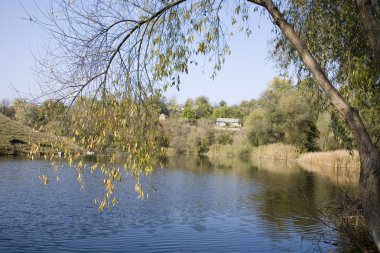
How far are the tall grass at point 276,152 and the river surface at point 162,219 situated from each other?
21844 millimetres

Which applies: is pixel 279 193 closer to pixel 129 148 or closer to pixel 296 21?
pixel 296 21

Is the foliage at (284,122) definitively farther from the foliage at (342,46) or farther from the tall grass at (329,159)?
the foliage at (342,46)

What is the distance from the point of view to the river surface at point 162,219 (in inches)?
402

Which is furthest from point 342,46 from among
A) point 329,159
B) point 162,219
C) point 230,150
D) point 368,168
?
point 230,150

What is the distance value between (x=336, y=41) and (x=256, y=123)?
38.0m

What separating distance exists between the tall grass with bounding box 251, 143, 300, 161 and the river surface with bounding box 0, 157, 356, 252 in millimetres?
21844

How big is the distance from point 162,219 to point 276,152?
32.4 meters

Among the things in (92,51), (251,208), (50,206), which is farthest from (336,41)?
(50,206)

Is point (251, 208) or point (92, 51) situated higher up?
point (92, 51)

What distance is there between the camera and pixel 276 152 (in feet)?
144

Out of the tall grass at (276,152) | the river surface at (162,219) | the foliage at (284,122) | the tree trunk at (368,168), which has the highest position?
the foliage at (284,122)

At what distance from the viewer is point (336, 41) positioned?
8.16 m

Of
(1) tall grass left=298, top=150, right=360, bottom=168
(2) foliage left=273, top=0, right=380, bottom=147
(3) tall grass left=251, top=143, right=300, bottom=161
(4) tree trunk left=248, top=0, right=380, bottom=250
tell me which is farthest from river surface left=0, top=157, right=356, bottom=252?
(3) tall grass left=251, top=143, right=300, bottom=161

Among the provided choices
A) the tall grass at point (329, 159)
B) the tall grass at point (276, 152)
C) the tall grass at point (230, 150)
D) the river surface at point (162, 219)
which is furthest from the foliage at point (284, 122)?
the river surface at point (162, 219)
